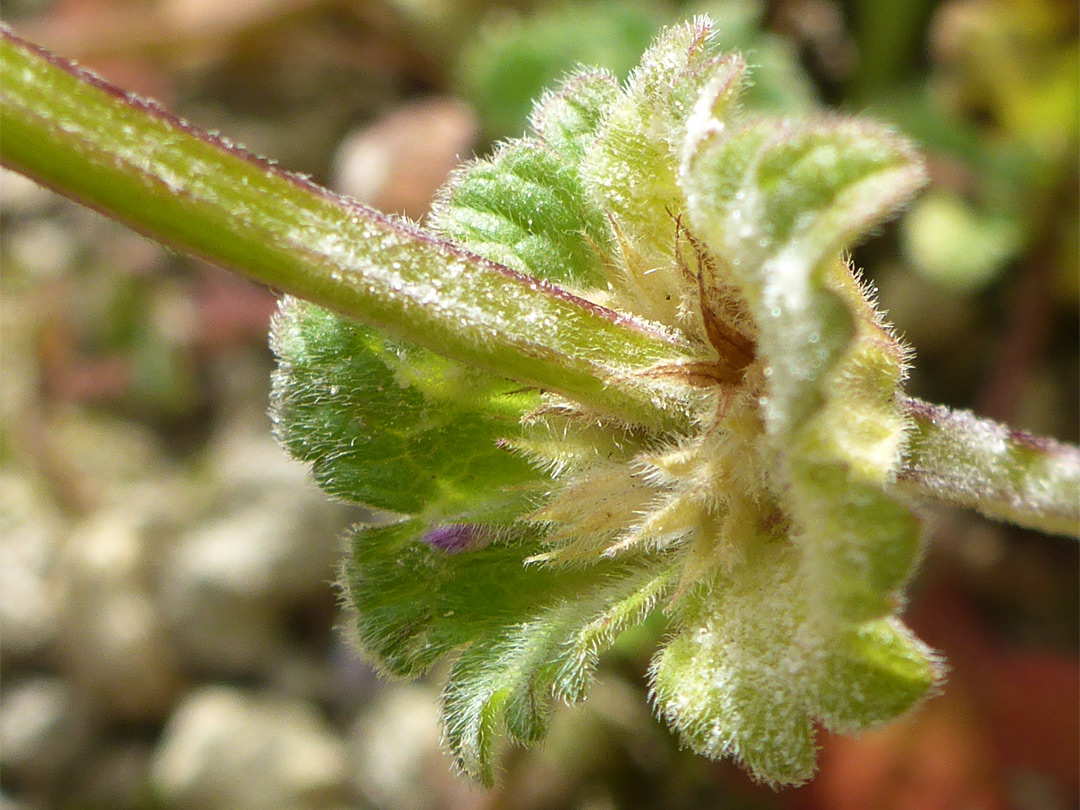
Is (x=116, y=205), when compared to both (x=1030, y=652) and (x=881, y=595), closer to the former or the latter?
(x=881, y=595)

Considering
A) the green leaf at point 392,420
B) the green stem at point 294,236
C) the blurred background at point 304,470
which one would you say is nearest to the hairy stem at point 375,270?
the green stem at point 294,236

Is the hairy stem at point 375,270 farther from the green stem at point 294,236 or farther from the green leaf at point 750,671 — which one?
the green leaf at point 750,671

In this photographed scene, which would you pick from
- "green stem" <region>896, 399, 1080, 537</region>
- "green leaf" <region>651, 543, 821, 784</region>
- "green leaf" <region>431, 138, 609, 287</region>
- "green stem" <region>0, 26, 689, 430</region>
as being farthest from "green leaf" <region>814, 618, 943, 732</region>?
"green leaf" <region>431, 138, 609, 287</region>

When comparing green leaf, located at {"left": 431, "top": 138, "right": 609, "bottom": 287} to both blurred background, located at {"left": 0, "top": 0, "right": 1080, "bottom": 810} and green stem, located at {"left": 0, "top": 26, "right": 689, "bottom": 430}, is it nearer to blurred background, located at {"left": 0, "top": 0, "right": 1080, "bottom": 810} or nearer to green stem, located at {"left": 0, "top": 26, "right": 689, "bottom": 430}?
green stem, located at {"left": 0, "top": 26, "right": 689, "bottom": 430}

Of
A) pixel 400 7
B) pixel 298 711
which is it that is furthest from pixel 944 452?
pixel 400 7

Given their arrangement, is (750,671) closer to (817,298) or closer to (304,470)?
(817,298)
